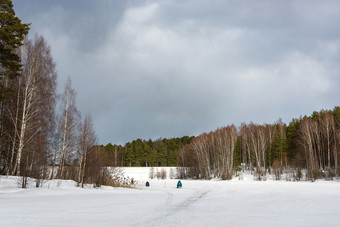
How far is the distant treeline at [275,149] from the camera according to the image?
124 ft

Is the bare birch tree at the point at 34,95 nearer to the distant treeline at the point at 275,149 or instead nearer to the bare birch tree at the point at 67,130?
the bare birch tree at the point at 67,130

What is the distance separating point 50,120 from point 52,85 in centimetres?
317

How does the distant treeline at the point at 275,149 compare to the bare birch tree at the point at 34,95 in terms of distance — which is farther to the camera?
the distant treeline at the point at 275,149

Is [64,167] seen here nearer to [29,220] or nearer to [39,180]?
[39,180]

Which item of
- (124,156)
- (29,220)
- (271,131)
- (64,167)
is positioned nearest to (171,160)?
(124,156)

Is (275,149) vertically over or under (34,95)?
under

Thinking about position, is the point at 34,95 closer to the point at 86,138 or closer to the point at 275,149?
the point at 86,138

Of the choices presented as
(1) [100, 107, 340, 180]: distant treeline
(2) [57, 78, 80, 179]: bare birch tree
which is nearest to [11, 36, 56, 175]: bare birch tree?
(2) [57, 78, 80, 179]: bare birch tree

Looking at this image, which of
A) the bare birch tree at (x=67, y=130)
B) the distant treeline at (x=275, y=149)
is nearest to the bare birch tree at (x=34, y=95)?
the bare birch tree at (x=67, y=130)

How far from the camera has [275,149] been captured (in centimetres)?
4897

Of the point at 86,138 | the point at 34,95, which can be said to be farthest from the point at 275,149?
the point at 34,95

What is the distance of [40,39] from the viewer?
20828 millimetres

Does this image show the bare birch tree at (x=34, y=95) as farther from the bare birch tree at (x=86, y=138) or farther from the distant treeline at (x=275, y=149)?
the distant treeline at (x=275, y=149)

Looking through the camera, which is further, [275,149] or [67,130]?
[275,149]
